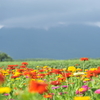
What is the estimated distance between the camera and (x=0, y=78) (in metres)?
1.11

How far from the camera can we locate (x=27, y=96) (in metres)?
0.95

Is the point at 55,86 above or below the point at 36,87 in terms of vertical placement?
below

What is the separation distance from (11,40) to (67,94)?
196639 millimetres

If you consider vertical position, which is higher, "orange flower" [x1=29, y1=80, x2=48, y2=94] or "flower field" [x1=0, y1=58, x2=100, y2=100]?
"orange flower" [x1=29, y1=80, x2=48, y2=94]

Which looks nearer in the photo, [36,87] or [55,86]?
[36,87]

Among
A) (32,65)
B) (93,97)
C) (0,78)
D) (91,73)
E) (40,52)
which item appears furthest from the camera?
(40,52)

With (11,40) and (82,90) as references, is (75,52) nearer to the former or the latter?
(11,40)

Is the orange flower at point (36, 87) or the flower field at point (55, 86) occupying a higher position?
the orange flower at point (36, 87)

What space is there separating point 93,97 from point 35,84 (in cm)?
203

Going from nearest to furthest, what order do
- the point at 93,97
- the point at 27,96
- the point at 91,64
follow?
the point at 27,96, the point at 93,97, the point at 91,64

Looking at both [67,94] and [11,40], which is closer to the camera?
[67,94]

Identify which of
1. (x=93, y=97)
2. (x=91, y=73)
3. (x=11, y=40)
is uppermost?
(x=11, y=40)

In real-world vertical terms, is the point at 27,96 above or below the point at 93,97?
above

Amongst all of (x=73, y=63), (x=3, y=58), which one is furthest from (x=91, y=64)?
(x=3, y=58)
